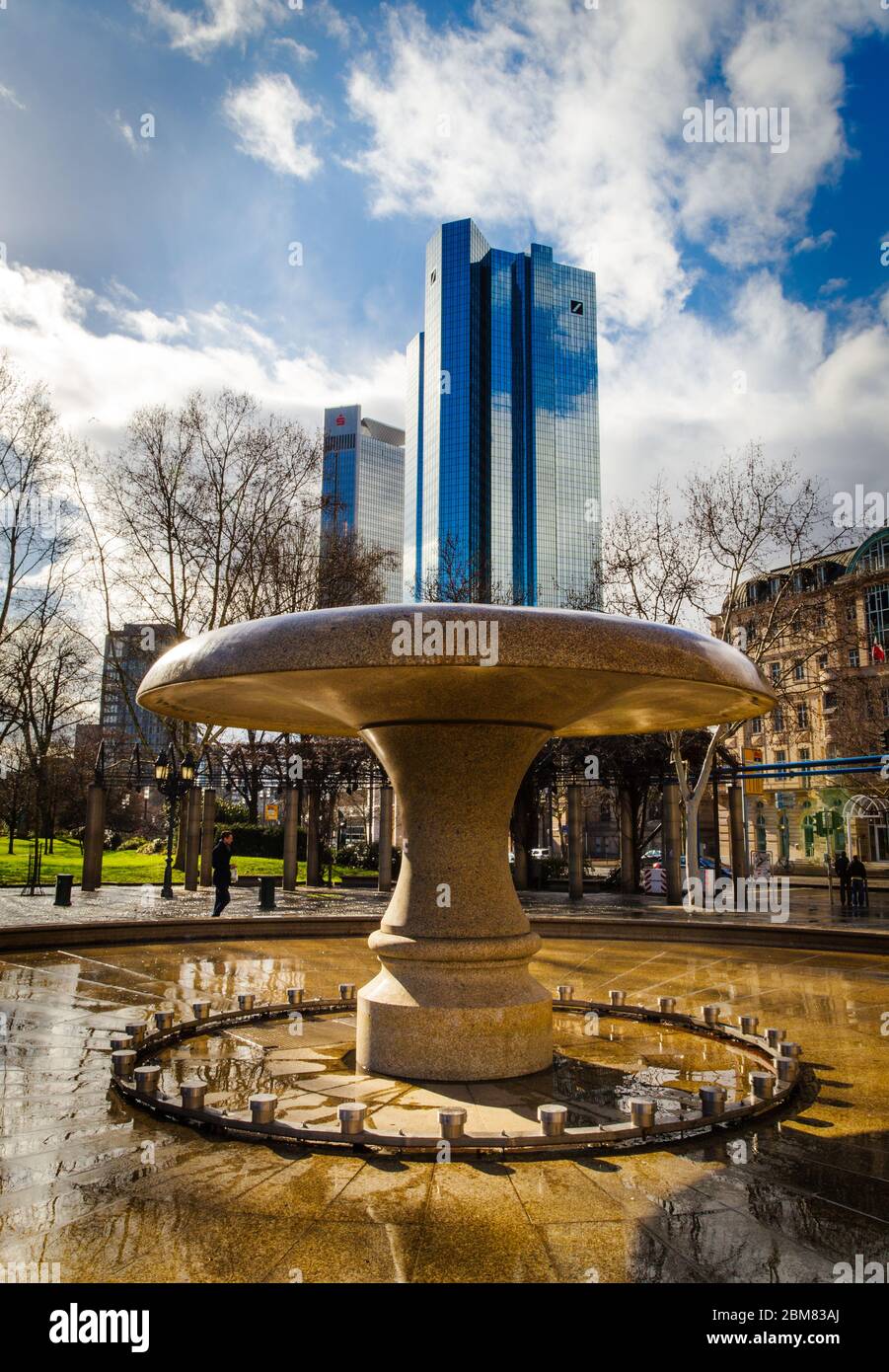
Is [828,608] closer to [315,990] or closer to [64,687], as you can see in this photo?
[315,990]

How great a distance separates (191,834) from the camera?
25141 mm

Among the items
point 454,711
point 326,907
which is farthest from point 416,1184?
point 326,907

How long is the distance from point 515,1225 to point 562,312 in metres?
82.5

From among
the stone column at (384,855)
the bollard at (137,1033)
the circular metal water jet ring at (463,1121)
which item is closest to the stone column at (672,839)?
the stone column at (384,855)

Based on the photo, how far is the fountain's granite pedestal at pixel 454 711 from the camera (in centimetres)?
444

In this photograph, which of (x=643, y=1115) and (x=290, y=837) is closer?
(x=643, y=1115)

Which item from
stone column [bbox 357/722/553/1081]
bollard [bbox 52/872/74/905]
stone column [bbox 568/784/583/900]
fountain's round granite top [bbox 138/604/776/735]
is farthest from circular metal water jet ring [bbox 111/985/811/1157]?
stone column [bbox 568/784/583/900]

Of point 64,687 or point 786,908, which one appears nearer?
point 786,908

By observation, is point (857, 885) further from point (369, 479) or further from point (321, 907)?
point (369, 479)

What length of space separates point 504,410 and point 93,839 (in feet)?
197

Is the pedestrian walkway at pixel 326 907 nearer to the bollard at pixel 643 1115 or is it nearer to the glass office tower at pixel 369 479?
the bollard at pixel 643 1115

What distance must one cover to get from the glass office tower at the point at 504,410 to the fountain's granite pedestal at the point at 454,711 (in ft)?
212

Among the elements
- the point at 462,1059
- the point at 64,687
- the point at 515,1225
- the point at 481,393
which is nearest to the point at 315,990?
the point at 462,1059
